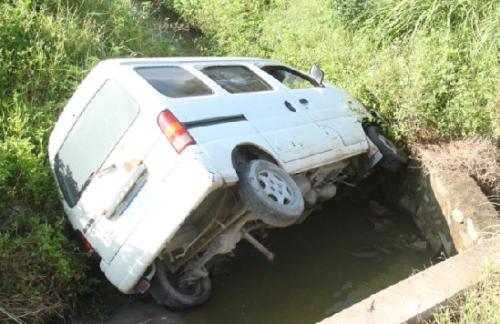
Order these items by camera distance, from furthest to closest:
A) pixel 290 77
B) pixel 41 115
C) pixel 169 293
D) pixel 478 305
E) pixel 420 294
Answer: pixel 290 77 → pixel 41 115 → pixel 169 293 → pixel 420 294 → pixel 478 305

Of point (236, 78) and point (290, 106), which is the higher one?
point (236, 78)

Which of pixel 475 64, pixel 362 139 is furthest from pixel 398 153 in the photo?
pixel 475 64

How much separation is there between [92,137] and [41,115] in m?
1.80

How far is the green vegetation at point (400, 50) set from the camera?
6.71m

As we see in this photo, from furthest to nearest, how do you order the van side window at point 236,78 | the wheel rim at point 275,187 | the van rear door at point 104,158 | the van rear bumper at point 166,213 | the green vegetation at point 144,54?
the van side window at point 236,78 < the green vegetation at point 144,54 < the wheel rim at point 275,187 < the van rear door at point 104,158 < the van rear bumper at point 166,213

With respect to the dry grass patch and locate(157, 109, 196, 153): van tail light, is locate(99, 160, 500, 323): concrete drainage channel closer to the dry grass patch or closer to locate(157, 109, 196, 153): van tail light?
the dry grass patch

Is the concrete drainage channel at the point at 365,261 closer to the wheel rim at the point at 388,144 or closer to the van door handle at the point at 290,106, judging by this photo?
the wheel rim at the point at 388,144

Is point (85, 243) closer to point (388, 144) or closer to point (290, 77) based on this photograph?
point (290, 77)

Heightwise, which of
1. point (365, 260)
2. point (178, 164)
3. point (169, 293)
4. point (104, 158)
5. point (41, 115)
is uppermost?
point (178, 164)

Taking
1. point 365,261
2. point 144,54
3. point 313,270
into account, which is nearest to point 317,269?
point 313,270

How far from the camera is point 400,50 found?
808cm

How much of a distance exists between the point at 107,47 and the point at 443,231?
17.2ft

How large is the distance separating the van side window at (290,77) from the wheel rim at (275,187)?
2.15m

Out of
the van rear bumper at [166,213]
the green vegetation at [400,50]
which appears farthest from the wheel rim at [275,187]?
the green vegetation at [400,50]
